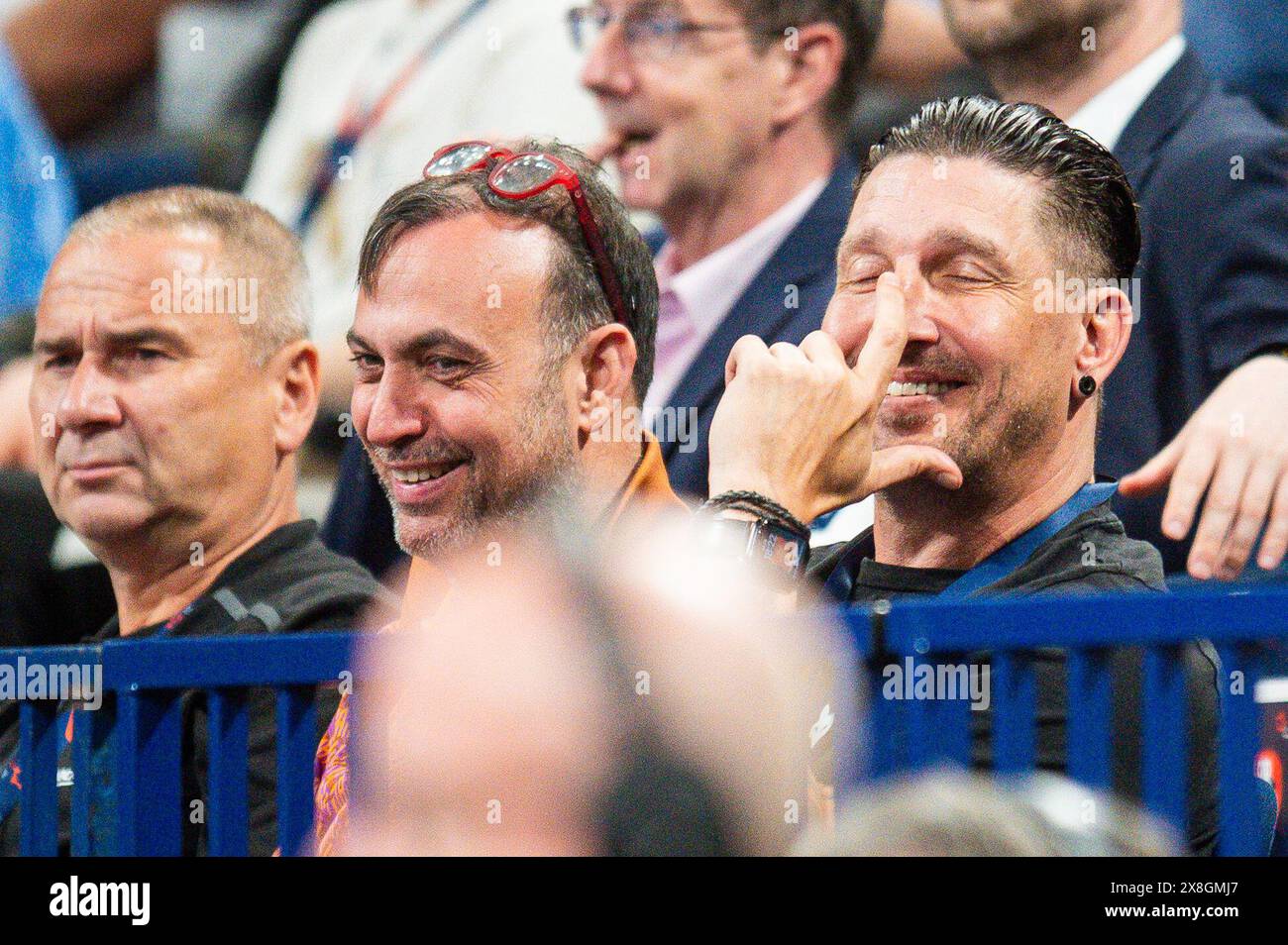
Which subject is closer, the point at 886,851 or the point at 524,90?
the point at 886,851

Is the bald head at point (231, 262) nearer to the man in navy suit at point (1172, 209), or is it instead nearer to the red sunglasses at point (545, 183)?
the red sunglasses at point (545, 183)

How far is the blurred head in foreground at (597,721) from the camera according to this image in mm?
1493

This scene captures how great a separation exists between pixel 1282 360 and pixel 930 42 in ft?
4.73

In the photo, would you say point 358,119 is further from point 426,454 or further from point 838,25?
point 426,454

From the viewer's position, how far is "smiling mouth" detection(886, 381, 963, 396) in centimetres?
250

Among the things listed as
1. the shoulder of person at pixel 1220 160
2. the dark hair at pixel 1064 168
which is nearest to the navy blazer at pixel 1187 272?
the shoulder of person at pixel 1220 160

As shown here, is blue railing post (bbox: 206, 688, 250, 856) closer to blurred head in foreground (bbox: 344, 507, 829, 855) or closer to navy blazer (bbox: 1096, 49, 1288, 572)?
blurred head in foreground (bbox: 344, 507, 829, 855)

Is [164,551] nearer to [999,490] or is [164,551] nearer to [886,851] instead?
[999,490]

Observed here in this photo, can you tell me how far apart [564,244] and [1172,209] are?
3.32 ft

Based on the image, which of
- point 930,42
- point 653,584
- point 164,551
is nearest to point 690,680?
point 653,584

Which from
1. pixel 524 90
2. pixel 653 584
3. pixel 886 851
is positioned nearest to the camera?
pixel 886 851

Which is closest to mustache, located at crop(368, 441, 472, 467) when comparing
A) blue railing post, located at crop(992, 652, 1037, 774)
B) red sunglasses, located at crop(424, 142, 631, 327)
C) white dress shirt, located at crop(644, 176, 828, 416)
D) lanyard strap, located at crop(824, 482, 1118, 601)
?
red sunglasses, located at crop(424, 142, 631, 327)

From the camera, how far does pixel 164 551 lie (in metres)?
3.26

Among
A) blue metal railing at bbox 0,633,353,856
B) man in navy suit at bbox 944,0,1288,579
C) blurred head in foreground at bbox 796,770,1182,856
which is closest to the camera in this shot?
blurred head in foreground at bbox 796,770,1182,856
